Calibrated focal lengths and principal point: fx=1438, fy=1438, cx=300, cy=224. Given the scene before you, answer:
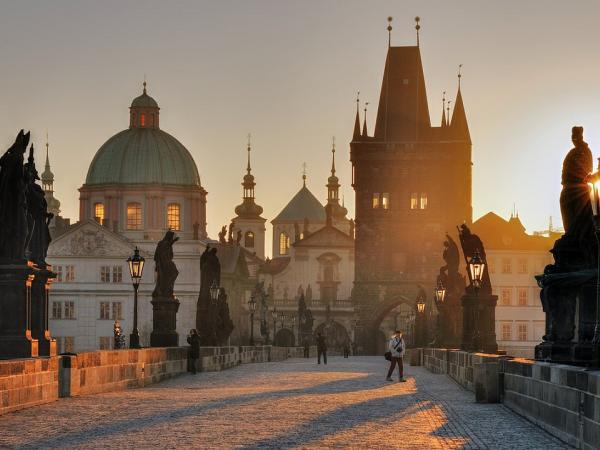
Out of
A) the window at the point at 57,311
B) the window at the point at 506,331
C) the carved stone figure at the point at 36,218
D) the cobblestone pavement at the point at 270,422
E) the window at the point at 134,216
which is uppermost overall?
the window at the point at 134,216

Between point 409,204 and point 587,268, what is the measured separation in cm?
9784

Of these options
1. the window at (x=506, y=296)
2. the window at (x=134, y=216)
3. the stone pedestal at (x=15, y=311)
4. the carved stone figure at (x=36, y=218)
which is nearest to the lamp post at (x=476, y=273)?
the carved stone figure at (x=36, y=218)

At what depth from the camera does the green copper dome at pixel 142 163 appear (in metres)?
127

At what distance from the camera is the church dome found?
418 feet

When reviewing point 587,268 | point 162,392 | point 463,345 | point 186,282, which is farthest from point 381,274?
point 587,268

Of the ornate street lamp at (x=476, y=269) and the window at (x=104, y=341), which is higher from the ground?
the ornate street lamp at (x=476, y=269)

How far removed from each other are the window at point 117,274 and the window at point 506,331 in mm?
32205

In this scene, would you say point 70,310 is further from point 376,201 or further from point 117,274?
point 376,201

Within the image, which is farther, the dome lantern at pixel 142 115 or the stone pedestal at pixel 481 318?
the dome lantern at pixel 142 115

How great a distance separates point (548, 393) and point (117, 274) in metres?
97.8

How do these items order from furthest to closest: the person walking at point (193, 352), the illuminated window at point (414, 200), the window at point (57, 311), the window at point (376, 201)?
the illuminated window at point (414, 200), the window at point (376, 201), the window at point (57, 311), the person walking at point (193, 352)

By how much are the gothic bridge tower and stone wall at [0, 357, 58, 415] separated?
92942mm

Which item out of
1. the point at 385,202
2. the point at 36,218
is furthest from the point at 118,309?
the point at 36,218

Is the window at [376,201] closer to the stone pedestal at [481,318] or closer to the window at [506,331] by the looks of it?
the window at [506,331]
